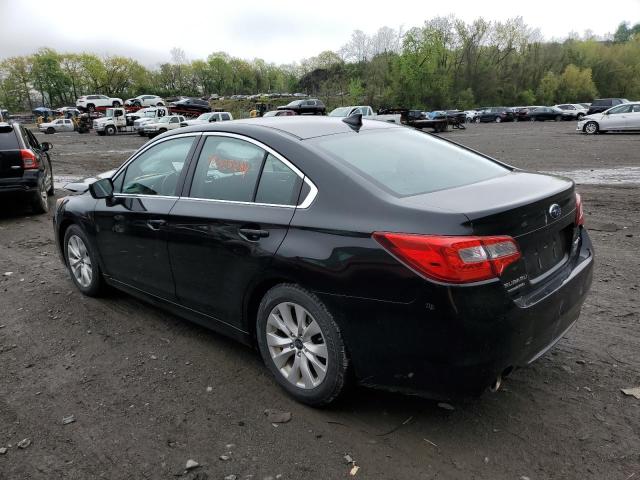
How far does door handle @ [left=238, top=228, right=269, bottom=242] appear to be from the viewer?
3012mm

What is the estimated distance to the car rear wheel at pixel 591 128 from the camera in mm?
27297

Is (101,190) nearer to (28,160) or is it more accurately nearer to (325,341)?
(325,341)

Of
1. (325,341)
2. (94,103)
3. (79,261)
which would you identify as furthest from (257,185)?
(94,103)

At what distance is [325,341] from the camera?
2.80m

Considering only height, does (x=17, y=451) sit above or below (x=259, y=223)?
below

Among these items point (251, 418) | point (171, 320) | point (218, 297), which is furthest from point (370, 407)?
point (171, 320)

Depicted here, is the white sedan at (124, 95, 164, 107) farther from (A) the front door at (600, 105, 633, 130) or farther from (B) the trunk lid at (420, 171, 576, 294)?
(B) the trunk lid at (420, 171, 576, 294)

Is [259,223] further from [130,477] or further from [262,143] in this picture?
[130,477]

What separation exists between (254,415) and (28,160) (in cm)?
759

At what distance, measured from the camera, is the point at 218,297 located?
3.39 metres

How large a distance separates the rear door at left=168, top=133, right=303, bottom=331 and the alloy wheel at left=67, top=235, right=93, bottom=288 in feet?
5.26

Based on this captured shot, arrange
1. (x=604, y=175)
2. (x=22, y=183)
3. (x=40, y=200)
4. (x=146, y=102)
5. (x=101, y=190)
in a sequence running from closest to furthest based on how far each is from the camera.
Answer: (x=101, y=190)
(x=22, y=183)
(x=40, y=200)
(x=604, y=175)
(x=146, y=102)

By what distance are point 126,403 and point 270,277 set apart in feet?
4.03

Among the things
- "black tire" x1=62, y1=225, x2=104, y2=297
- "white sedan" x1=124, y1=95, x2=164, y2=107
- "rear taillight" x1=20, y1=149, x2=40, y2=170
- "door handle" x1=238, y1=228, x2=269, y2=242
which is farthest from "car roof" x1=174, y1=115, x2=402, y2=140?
"white sedan" x1=124, y1=95, x2=164, y2=107
